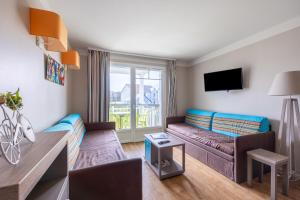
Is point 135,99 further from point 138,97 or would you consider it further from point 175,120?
point 175,120

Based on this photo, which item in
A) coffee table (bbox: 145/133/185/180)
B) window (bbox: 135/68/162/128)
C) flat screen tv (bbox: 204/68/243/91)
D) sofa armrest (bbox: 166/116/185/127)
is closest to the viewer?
coffee table (bbox: 145/133/185/180)

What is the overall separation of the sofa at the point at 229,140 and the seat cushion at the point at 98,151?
156 centimetres

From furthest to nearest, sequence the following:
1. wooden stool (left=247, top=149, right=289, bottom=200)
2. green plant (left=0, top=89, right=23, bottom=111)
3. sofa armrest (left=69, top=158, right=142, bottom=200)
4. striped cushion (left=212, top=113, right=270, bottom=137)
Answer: striped cushion (left=212, top=113, right=270, bottom=137), wooden stool (left=247, top=149, right=289, bottom=200), sofa armrest (left=69, top=158, right=142, bottom=200), green plant (left=0, top=89, right=23, bottom=111)

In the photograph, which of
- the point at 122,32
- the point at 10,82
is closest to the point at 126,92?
the point at 122,32

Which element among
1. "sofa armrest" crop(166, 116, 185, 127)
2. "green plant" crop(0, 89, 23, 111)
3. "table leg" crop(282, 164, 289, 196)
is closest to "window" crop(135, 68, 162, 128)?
"sofa armrest" crop(166, 116, 185, 127)

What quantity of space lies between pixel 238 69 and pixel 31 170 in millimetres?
3406

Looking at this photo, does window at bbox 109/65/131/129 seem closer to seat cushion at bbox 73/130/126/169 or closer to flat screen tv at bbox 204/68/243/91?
seat cushion at bbox 73/130/126/169

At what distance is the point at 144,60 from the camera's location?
13.2 ft

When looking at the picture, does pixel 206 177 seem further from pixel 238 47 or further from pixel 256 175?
pixel 238 47

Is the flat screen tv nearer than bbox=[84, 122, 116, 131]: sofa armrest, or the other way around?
the flat screen tv

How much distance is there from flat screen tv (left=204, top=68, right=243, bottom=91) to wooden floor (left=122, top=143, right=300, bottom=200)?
5.61 feet

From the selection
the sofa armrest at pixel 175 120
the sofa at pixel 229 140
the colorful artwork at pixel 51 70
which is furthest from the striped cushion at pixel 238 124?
the colorful artwork at pixel 51 70

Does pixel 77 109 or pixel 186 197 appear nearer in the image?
pixel 186 197

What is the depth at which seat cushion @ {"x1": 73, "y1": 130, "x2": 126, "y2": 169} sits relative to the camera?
1766 millimetres
